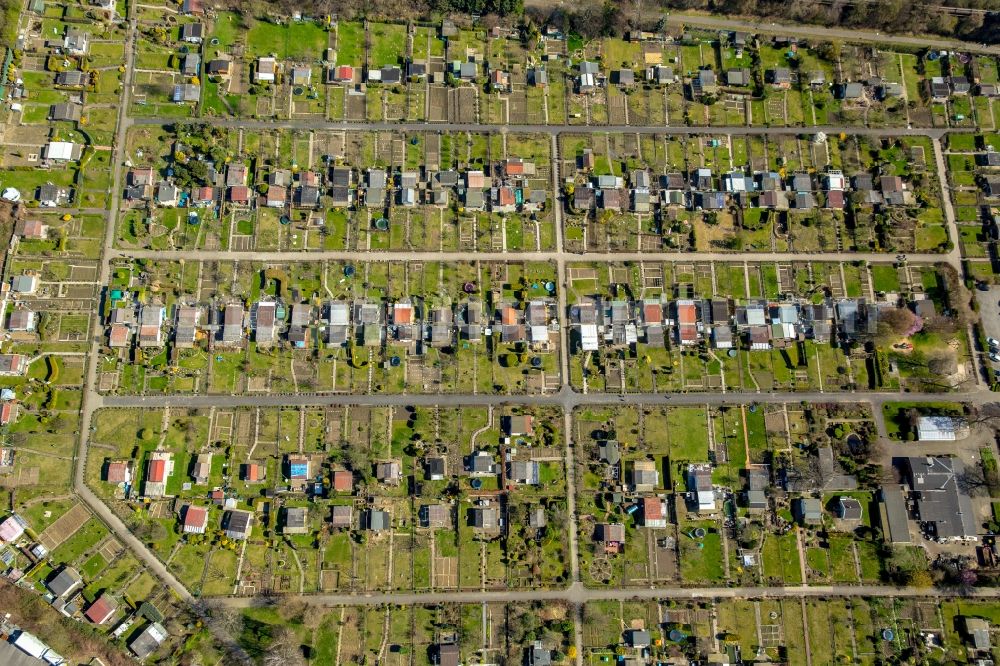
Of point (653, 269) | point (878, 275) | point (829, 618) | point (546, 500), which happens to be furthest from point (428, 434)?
point (878, 275)

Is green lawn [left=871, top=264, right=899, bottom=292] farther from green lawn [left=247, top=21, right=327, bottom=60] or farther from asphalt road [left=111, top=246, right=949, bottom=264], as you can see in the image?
green lawn [left=247, top=21, right=327, bottom=60]

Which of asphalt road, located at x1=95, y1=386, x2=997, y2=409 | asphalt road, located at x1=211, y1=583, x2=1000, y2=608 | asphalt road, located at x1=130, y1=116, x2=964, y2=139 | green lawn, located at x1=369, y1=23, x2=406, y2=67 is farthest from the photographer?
green lawn, located at x1=369, y1=23, x2=406, y2=67

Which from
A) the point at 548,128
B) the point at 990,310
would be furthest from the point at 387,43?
the point at 990,310

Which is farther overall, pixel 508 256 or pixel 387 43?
pixel 387 43

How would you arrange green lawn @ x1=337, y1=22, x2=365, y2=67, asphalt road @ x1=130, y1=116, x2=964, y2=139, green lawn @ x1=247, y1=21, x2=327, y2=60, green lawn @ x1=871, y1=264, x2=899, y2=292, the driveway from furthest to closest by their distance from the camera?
green lawn @ x1=337, y1=22, x2=365, y2=67
green lawn @ x1=247, y1=21, x2=327, y2=60
asphalt road @ x1=130, y1=116, x2=964, y2=139
green lawn @ x1=871, y1=264, x2=899, y2=292
the driveway

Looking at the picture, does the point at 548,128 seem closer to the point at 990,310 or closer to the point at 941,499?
the point at 990,310

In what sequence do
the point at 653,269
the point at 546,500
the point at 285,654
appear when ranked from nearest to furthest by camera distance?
1. the point at 285,654
2. the point at 546,500
3. the point at 653,269

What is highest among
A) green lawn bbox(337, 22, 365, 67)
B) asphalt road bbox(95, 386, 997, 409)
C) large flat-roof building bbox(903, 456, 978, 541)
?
green lawn bbox(337, 22, 365, 67)

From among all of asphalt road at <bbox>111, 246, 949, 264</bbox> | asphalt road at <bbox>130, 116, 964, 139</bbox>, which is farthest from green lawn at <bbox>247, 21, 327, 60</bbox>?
asphalt road at <bbox>111, 246, 949, 264</bbox>

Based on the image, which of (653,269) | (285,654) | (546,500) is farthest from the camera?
(653,269)

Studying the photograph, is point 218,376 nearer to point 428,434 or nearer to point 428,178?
point 428,434

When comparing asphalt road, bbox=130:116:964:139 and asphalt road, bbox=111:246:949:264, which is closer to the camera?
asphalt road, bbox=111:246:949:264
